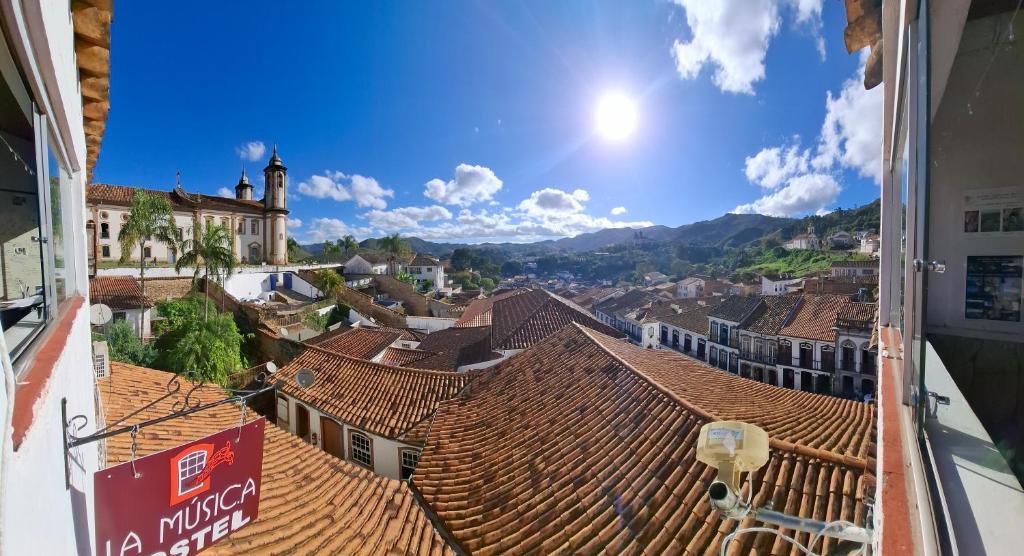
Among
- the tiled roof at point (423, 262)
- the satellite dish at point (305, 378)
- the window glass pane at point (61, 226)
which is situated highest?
the tiled roof at point (423, 262)

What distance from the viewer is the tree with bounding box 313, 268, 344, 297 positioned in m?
34.2

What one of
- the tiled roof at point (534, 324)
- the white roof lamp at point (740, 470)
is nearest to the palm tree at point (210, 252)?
the tiled roof at point (534, 324)

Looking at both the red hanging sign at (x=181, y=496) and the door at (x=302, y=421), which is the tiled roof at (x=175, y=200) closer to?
the door at (x=302, y=421)

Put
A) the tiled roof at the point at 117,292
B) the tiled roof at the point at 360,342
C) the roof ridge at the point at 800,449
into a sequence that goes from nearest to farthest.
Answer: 1. the roof ridge at the point at 800,449
2. the tiled roof at the point at 360,342
3. the tiled roof at the point at 117,292

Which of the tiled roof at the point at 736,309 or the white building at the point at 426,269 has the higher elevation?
the white building at the point at 426,269

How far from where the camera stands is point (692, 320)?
33656 millimetres

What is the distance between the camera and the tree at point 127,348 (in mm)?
15820

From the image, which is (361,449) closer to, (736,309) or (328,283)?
(328,283)

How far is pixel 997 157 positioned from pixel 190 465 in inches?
217

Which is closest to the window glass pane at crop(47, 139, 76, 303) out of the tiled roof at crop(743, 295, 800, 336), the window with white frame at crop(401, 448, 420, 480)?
the window with white frame at crop(401, 448, 420, 480)

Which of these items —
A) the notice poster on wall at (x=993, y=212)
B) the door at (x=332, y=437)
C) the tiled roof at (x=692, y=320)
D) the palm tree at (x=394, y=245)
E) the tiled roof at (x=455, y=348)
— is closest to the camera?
the notice poster on wall at (x=993, y=212)

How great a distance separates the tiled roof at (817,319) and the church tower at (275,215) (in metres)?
45.7

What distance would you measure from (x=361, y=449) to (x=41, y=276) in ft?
30.9

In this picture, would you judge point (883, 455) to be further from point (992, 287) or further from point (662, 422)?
point (662, 422)
